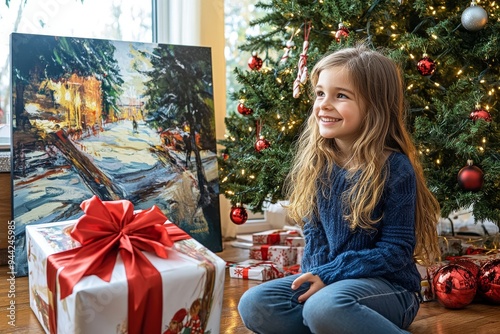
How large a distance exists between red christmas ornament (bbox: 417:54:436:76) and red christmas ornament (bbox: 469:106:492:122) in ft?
0.65

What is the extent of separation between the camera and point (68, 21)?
8.75 feet

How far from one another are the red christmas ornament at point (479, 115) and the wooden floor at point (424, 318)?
0.55m

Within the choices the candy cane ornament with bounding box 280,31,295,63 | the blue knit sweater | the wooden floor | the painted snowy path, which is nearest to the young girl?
the blue knit sweater

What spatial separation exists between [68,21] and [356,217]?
5.84 ft

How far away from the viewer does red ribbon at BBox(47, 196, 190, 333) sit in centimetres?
122

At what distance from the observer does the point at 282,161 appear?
2203mm

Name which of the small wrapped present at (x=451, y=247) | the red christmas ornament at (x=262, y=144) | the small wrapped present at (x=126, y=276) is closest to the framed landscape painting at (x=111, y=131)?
the red christmas ornament at (x=262, y=144)

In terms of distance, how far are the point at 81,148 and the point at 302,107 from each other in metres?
0.80

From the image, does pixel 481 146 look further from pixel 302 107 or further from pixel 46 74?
pixel 46 74

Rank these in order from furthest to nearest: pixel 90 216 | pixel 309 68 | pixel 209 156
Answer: pixel 209 156 < pixel 309 68 < pixel 90 216

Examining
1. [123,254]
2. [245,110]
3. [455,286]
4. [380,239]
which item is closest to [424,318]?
[455,286]

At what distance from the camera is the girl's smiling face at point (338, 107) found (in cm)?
147

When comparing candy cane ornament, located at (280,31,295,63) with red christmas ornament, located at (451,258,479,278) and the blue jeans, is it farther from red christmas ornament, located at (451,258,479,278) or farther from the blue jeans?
the blue jeans

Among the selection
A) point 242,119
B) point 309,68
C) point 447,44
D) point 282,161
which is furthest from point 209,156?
point 447,44
